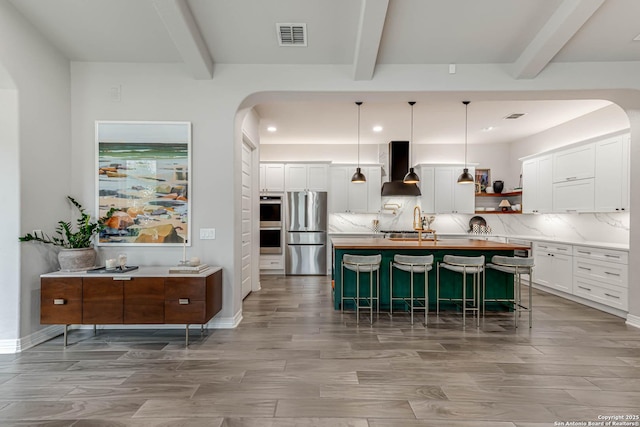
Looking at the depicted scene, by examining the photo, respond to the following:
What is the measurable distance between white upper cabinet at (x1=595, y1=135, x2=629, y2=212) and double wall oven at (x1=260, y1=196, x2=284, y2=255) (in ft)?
17.8

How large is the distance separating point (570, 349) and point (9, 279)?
Answer: 5.36 metres

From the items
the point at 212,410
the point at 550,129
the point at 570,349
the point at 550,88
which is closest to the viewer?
the point at 212,410

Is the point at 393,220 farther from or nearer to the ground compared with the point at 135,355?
farther from the ground

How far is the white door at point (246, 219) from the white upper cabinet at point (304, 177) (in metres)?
1.82

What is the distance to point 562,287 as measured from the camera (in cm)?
517

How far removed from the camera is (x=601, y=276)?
175 inches

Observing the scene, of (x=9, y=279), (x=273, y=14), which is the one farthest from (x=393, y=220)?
(x=9, y=279)

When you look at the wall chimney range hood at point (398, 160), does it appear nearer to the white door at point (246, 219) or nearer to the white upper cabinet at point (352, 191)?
the white upper cabinet at point (352, 191)

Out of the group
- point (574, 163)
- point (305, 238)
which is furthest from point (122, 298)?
point (574, 163)

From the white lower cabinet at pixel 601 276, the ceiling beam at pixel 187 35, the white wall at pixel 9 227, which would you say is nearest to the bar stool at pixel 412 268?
the white lower cabinet at pixel 601 276

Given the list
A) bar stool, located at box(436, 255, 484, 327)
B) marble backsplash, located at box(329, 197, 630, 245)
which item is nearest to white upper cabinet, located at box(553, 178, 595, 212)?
marble backsplash, located at box(329, 197, 630, 245)

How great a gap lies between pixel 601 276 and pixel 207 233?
525cm

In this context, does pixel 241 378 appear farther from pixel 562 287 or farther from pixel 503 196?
pixel 503 196

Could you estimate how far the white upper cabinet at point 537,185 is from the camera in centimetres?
587
